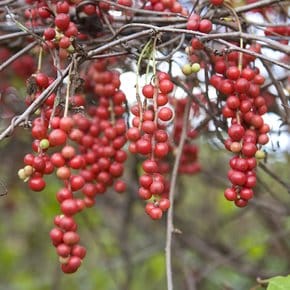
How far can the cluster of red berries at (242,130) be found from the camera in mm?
927

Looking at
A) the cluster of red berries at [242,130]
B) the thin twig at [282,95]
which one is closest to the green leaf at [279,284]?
the cluster of red berries at [242,130]

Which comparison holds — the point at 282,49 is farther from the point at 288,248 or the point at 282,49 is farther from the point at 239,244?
the point at 239,244

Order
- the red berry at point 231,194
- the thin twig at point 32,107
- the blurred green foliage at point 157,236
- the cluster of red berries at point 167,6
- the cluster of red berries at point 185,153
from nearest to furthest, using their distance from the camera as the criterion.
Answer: the thin twig at point 32,107, the red berry at point 231,194, the cluster of red berries at point 167,6, the cluster of red berries at point 185,153, the blurred green foliage at point 157,236

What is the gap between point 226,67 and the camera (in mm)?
991

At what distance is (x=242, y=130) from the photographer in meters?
0.92

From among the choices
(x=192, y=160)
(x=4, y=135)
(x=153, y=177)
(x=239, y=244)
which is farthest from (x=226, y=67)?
(x=239, y=244)

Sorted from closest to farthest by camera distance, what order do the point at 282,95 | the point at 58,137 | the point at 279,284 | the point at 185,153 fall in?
the point at 58,137 → the point at 279,284 → the point at 282,95 → the point at 185,153

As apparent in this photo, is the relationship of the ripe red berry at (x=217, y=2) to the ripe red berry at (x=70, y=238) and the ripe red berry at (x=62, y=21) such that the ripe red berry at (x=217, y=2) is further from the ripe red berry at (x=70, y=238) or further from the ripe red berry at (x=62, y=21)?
the ripe red berry at (x=70, y=238)

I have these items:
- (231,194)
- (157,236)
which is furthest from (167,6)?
(157,236)

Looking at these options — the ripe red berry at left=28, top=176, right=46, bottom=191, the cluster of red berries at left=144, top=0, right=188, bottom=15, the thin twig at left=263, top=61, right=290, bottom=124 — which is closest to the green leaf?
the thin twig at left=263, top=61, right=290, bottom=124

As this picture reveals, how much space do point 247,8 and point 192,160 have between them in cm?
48

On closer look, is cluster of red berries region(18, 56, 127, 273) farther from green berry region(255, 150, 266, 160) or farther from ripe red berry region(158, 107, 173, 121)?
green berry region(255, 150, 266, 160)

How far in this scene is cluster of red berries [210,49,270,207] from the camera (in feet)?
3.04

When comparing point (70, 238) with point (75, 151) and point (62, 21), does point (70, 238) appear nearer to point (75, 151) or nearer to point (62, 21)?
point (75, 151)
